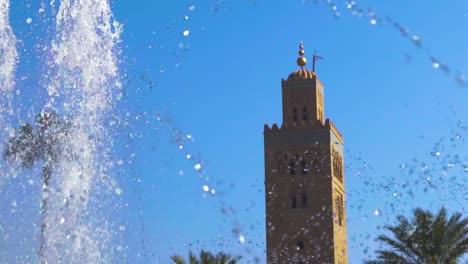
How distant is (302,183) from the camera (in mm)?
58219

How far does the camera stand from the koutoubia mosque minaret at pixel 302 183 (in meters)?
57.2

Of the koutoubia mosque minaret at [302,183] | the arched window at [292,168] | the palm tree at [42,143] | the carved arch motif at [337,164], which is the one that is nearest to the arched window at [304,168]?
the koutoubia mosque minaret at [302,183]

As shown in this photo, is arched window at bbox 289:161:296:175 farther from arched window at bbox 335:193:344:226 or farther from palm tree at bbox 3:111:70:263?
palm tree at bbox 3:111:70:263

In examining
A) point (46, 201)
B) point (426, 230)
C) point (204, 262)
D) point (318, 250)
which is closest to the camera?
point (46, 201)

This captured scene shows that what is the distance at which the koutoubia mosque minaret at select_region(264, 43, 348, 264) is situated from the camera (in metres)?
57.2

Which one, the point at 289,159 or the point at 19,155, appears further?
the point at 289,159

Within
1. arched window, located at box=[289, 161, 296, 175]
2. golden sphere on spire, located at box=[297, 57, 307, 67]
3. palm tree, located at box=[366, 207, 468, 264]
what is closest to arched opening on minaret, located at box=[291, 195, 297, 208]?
arched window, located at box=[289, 161, 296, 175]

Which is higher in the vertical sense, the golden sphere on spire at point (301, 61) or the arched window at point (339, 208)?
the golden sphere on spire at point (301, 61)

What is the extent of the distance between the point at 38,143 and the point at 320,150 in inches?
899

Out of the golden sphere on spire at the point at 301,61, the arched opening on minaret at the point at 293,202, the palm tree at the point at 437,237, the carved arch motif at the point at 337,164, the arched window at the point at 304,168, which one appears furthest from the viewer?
the golden sphere on spire at the point at 301,61

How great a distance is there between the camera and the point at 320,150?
5872 centimetres

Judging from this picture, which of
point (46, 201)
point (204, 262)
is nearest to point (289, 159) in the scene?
point (204, 262)

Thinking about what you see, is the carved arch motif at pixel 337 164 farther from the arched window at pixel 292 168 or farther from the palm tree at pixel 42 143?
the palm tree at pixel 42 143

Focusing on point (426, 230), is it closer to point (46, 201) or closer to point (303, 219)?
point (46, 201)
